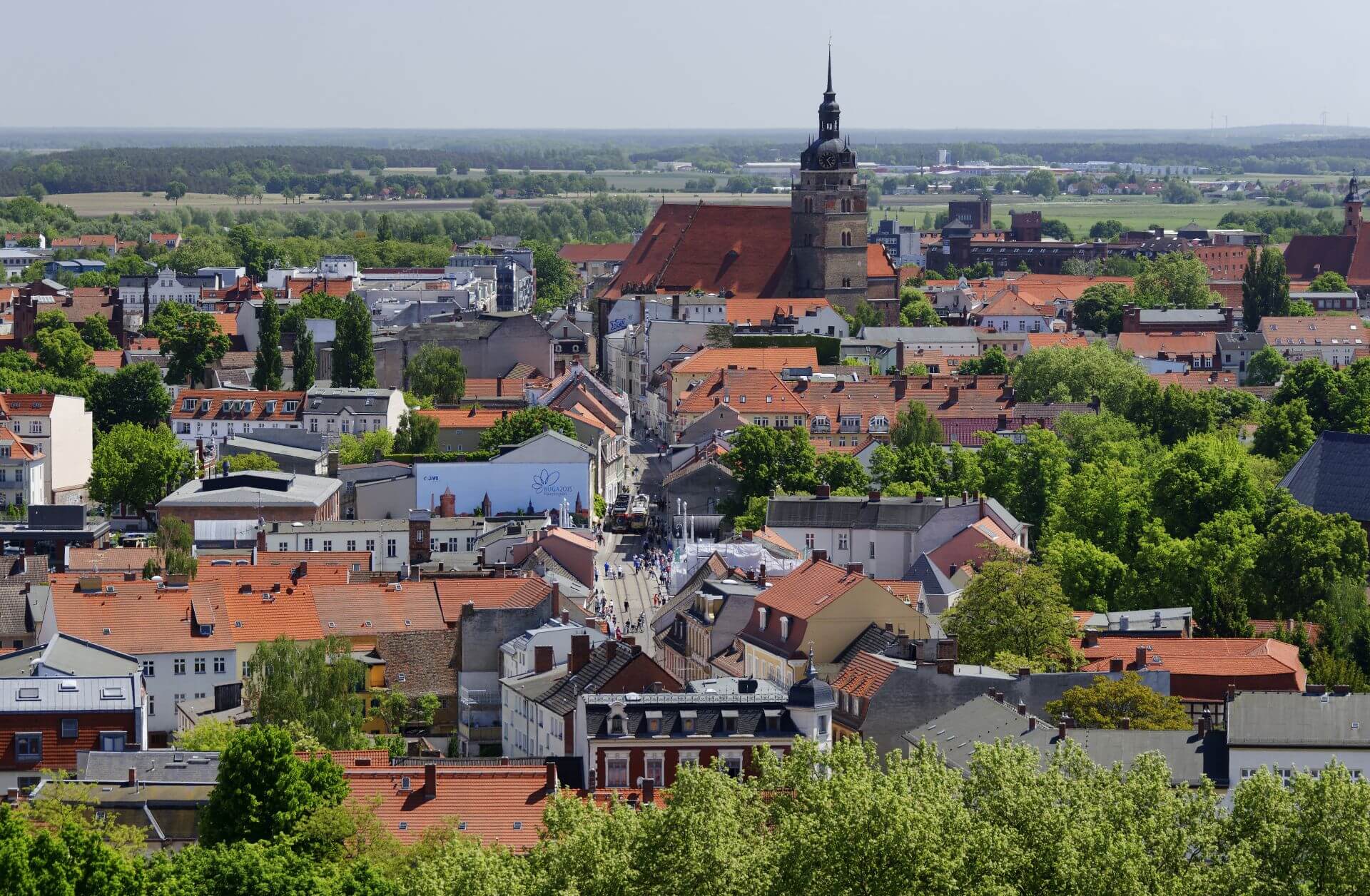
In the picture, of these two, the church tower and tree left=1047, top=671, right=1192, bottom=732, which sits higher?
the church tower

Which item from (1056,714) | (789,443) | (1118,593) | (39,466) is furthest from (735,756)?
(39,466)

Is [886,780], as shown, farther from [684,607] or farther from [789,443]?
[789,443]

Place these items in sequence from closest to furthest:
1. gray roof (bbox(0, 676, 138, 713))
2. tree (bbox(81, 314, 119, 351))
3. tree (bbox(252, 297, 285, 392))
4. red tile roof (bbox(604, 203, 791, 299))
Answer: gray roof (bbox(0, 676, 138, 713)) < tree (bbox(252, 297, 285, 392)) < tree (bbox(81, 314, 119, 351)) < red tile roof (bbox(604, 203, 791, 299))

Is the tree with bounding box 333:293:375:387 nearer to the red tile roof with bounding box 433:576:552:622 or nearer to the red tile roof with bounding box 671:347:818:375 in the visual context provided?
the red tile roof with bounding box 671:347:818:375

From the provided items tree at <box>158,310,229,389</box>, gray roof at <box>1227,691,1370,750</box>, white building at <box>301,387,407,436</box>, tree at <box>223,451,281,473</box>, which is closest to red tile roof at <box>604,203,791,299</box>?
tree at <box>158,310,229,389</box>

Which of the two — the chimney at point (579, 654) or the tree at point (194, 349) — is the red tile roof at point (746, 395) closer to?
the tree at point (194, 349)

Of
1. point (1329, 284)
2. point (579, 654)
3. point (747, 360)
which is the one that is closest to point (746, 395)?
point (747, 360)
